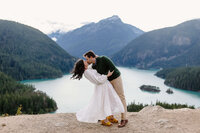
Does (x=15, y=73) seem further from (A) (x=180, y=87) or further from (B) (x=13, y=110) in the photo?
(A) (x=180, y=87)

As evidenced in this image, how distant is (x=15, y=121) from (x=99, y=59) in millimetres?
5234

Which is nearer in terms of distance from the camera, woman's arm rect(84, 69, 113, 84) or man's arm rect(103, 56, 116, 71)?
woman's arm rect(84, 69, 113, 84)

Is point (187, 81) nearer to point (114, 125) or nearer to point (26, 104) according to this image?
point (26, 104)

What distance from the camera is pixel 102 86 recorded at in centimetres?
859

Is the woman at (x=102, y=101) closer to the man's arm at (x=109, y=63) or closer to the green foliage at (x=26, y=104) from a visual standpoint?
the man's arm at (x=109, y=63)

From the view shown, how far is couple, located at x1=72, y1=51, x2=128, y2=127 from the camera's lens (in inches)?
329

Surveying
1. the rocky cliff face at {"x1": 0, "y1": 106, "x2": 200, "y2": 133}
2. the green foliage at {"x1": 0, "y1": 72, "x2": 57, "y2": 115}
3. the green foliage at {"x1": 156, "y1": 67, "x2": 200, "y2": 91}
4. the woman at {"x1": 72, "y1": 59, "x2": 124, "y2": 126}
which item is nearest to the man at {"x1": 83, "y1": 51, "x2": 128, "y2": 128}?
the woman at {"x1": 72, "y1": 59, "x2": 124, "y2": 126}

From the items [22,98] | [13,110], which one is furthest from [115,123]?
[22,98]

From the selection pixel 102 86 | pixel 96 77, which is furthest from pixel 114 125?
pixel 96 77

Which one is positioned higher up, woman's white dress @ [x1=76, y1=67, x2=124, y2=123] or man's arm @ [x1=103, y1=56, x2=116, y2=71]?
man's arm @ [x1=103, y1=56, x2=116, y2=71]

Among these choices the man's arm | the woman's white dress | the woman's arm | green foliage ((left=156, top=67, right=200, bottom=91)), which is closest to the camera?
the woman's arm

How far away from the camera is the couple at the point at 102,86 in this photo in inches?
329

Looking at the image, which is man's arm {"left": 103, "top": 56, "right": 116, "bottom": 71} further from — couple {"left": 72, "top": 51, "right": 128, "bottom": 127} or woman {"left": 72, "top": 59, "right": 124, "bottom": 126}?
woman {"left": 72, "top": 59, "right": 124, "bottom": 126}

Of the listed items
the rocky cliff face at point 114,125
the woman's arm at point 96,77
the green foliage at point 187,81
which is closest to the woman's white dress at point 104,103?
the woman's arm at point 96,77
